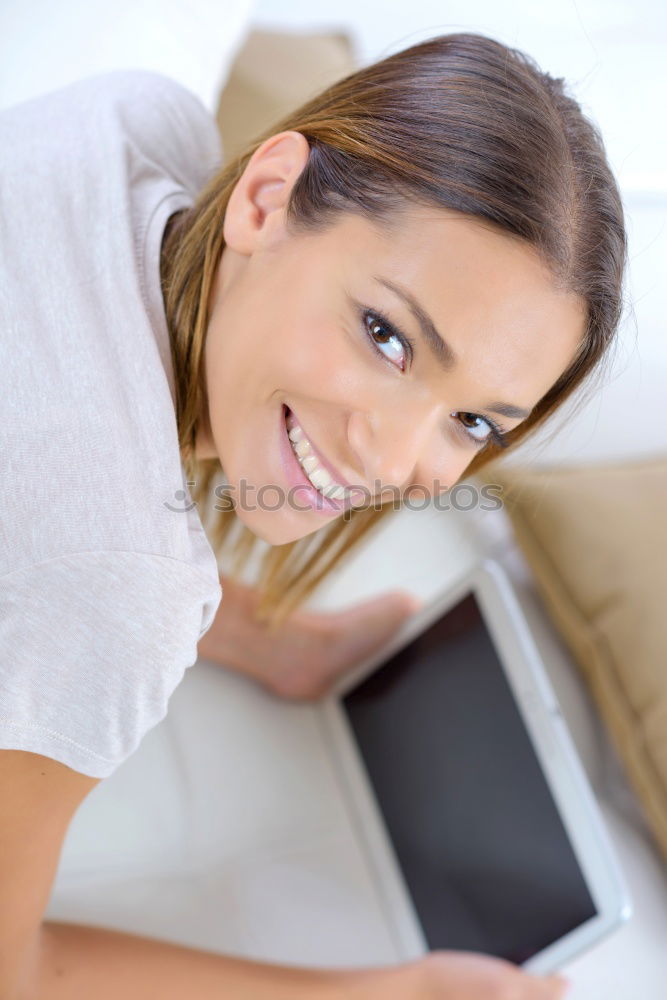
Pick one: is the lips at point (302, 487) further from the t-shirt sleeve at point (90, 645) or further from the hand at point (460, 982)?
the hand at point (460, 982)

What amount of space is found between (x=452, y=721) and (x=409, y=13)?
4.14 ft

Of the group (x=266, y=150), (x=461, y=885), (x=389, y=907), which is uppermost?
(x=266, y=150)

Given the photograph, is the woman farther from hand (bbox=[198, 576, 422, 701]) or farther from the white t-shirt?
hand (bbox=[198, 576, 422, 701])

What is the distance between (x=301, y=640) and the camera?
1279mm

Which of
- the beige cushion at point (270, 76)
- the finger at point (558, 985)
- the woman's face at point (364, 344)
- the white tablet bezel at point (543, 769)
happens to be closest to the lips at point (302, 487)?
the woman's face at point (364, 344)

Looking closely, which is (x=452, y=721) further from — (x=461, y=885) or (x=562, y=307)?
(x=562, y=307)

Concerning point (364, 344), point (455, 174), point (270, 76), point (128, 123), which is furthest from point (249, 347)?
point (270, 76)

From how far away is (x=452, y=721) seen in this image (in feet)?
3.65

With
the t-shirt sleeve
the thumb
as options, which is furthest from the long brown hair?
the thumb

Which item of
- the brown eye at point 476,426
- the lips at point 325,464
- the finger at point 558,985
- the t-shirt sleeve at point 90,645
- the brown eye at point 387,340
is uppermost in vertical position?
the brown eye at point 387,340

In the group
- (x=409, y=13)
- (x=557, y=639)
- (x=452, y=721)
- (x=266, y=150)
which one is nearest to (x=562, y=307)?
(x=266, y=150)

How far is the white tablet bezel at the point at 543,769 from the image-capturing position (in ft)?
3.08

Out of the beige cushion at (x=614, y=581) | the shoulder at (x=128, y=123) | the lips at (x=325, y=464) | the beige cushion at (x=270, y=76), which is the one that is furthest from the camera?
the beige cushion at (x=270, y=76)

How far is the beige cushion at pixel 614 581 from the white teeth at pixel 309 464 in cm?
42
